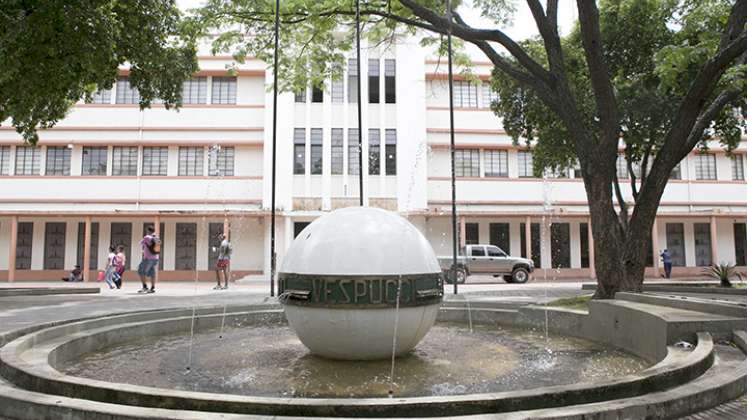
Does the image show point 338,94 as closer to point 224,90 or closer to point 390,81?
point 390,81

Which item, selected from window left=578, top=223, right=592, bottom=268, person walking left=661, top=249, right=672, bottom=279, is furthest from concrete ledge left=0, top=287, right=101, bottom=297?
person walking left=661, top=249, right=672, bottom=279

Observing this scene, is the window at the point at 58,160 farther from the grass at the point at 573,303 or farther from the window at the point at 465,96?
the grass at the point at 573,303

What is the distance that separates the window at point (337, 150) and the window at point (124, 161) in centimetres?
1079

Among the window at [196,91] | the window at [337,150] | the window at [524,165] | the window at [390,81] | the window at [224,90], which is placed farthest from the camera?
the window at [524,165]

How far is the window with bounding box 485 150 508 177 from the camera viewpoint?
31484 mm

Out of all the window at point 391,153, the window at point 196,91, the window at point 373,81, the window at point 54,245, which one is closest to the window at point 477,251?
the window at point 391,153

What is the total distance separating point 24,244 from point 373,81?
20.9 m

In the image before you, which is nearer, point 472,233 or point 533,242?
point 472,233

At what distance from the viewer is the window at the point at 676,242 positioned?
107 feet

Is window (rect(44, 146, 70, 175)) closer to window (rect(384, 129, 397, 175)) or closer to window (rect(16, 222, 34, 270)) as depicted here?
window (rect(16, 222, 34, 270))

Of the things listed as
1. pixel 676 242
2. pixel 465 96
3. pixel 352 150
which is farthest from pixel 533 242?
pixel 352 150

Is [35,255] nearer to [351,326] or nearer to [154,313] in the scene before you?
[154,313]

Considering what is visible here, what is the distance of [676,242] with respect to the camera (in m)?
32.8

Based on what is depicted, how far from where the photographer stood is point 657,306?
27.2ft
